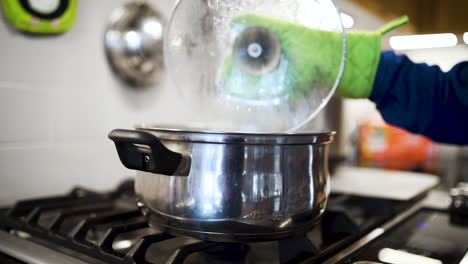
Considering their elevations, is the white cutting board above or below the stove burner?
below

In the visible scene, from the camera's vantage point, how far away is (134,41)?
2.66 ft

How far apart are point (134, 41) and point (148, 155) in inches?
18.5

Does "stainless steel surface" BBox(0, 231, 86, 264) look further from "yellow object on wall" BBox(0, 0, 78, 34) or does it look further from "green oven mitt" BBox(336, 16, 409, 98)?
"green oven mitt" BBox(336, 16, 409, 98)

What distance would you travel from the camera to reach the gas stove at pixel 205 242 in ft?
1.47

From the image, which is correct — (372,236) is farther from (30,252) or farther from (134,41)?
(134,41)

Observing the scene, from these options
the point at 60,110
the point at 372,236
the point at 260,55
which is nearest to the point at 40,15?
the point at 60,110

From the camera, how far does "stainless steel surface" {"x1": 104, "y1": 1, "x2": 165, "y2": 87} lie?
804 mm

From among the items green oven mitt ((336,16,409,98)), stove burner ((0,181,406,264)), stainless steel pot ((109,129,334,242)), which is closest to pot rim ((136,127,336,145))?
stainless steel pot ((109,129,334,242))

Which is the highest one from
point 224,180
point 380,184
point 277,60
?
point 277,60

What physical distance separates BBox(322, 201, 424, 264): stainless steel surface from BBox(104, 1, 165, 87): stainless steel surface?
21.5 inches

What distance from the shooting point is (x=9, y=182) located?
2.25ft

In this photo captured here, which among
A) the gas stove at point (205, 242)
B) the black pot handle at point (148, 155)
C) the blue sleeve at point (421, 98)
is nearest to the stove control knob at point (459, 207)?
the gas stove at point (205, 242)

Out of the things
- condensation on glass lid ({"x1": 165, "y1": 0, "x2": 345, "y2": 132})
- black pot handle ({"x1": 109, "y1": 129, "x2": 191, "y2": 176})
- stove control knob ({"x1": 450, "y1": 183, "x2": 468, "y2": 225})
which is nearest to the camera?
black pot handle ({"x1": 109, "y1": 129, "x2": 191, "y2": 176})

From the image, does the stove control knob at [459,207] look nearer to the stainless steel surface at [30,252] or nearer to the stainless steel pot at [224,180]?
the stainless steel pot at [224,180]
